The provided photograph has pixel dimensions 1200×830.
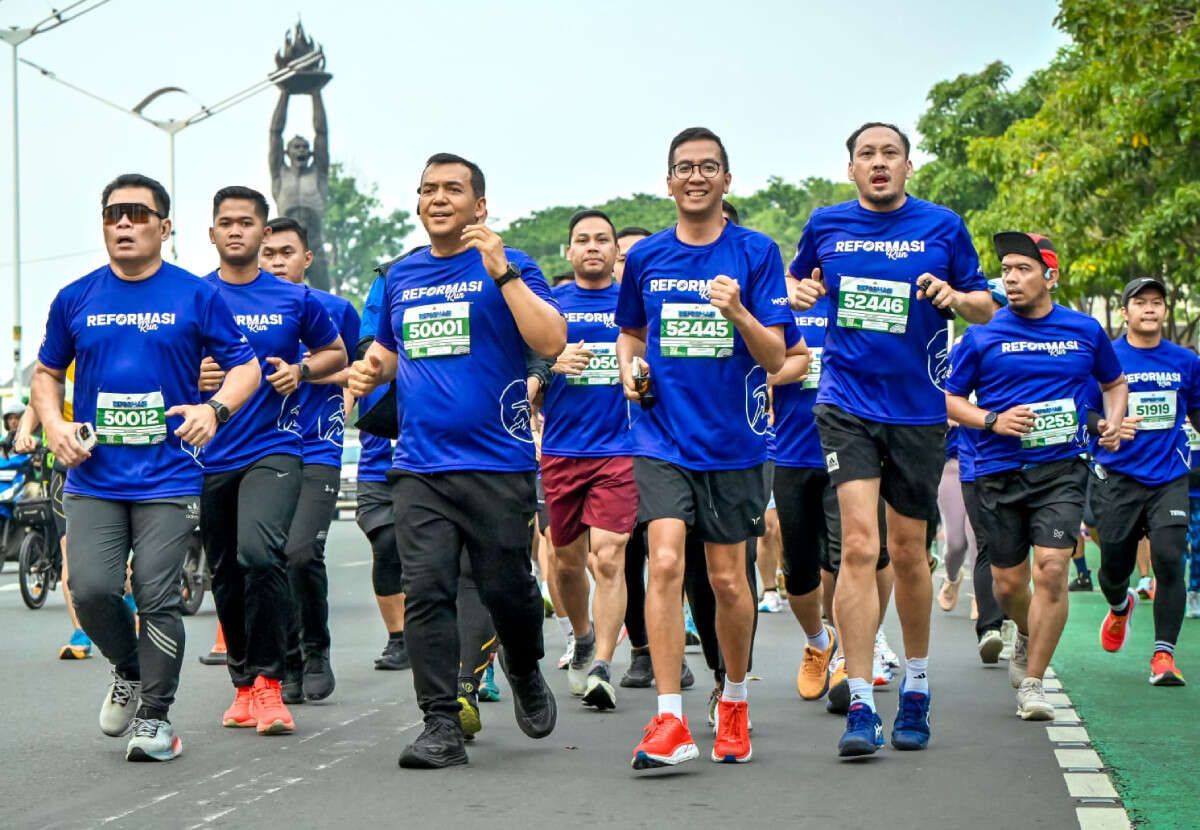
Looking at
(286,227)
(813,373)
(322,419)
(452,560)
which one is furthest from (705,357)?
(286,227)

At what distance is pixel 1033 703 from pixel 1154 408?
10.6ft

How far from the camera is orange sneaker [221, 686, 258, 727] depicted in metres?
8.52

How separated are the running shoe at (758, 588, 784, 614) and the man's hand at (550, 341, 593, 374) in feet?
23.2

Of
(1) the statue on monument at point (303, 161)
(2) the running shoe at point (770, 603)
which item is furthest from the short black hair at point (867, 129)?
(1) the statue on monument at point (303, 161)

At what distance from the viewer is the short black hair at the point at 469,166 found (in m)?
7.60

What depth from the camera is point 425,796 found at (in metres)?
6.61

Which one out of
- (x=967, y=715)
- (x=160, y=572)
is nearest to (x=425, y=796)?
(x=160, y=572)

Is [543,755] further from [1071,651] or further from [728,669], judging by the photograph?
[1071,651]

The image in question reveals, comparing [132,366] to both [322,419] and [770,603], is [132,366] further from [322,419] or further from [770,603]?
[770,603]

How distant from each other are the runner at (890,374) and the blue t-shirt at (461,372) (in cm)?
123

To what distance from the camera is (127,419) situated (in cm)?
757

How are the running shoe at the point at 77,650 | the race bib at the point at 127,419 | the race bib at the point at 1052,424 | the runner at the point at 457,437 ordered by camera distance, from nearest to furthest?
the runner at the point at 457,437
the race bib at the point at 127,419
the race bib at the point at 1052,424
the running shoe at the point at 77,650

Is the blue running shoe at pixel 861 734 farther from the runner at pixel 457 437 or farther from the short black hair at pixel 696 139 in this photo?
the short black hair at pixel 696 139

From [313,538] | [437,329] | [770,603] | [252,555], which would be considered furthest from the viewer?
[770,603]
